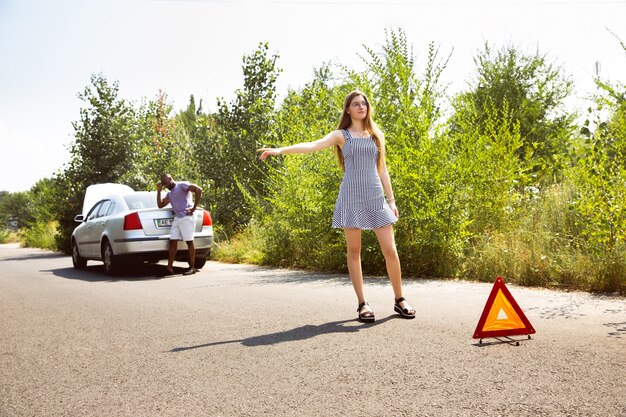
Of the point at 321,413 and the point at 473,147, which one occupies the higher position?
the point at 473,147

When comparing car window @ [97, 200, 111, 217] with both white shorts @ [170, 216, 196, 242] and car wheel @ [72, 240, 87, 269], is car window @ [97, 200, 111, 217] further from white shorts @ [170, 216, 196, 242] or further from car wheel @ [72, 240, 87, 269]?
white shorts @ [170, 216, 196, 242]

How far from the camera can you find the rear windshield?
1248 cm

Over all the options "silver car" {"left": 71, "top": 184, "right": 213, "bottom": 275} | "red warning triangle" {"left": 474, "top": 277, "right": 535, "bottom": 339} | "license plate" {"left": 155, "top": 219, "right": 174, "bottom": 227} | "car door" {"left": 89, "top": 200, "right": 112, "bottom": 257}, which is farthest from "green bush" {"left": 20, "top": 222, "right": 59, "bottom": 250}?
"red warning triangle" {"left": 474, "top": 277, "right": 535, "bottom": 339}

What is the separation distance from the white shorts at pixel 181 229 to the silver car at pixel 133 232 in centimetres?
27

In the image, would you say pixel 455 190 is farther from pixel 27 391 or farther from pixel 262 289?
pixel 27 391

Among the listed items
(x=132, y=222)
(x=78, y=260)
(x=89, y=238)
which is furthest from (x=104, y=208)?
(x=78, y=260)

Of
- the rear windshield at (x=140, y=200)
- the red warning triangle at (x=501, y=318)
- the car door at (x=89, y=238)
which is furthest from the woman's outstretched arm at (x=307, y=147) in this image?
the car door at (x=89, y=238)

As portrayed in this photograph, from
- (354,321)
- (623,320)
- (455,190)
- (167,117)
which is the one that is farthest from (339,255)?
(167,117)

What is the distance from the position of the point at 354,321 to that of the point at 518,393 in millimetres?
2598

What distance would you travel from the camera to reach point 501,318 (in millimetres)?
5004

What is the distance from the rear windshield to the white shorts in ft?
2.70

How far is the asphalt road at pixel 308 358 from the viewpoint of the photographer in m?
3.58

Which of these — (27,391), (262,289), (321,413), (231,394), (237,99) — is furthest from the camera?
(237,99)

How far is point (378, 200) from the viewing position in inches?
237
